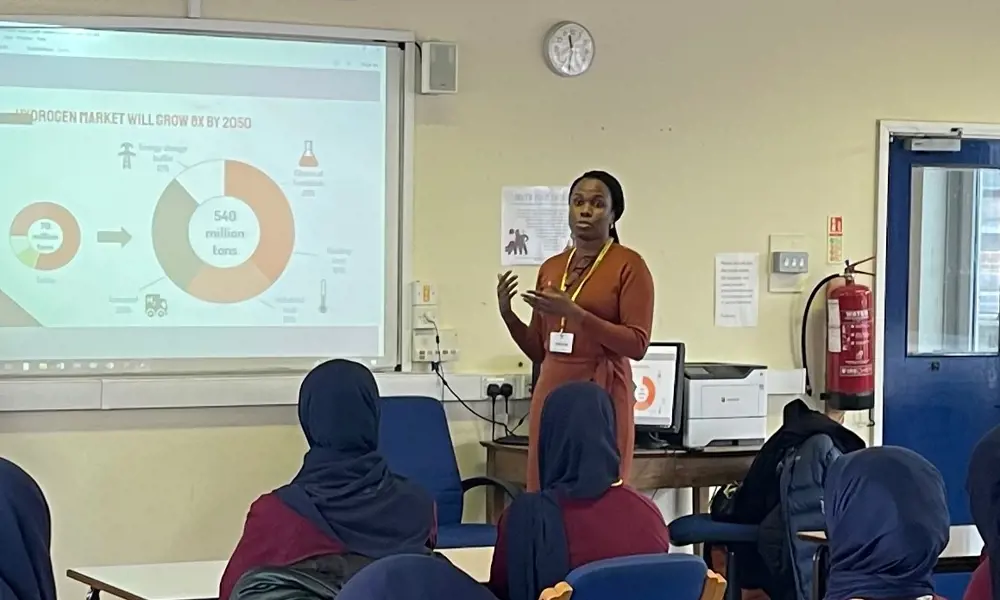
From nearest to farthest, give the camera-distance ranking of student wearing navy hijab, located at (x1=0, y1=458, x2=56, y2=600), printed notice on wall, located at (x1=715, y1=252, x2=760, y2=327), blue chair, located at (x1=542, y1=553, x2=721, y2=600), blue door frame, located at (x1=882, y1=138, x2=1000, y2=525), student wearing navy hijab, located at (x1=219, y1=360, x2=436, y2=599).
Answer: student wearing navy hijab, located at (x1=0, y1=458, x2=56, y2=600) < blue chair, located at (x1=542, y1=553, x2=721, y2=600) < student wearing navy hijab, located at (x1=219, y1=360, x2=436, y2=599) < printed notice on wall, located at (x1=715, y1=252, x2=760, y2=327) < blue door frame, located at (x1=882, y1=138, x2=1000, y2=525)

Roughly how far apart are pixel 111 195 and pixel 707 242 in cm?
251

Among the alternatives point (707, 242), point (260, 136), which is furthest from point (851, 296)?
point (260, 136)

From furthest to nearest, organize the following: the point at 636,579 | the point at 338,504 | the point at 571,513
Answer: the point at 571,513 → the point at 338,504 → the point at 636,579

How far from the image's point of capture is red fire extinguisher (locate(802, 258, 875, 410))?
5.83 metres

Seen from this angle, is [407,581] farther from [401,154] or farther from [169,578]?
[401,154]

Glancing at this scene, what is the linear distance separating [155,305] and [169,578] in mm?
2007

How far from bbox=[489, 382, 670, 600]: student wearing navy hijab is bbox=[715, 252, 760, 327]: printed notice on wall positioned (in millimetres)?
2838

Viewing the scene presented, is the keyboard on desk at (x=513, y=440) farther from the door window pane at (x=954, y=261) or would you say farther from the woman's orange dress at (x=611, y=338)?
the door window pane at (x=954, y=261)

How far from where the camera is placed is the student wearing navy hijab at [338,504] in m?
2.74

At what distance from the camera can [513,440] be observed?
5332 millimetres

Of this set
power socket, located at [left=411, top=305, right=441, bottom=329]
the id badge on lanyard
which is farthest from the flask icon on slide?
the id badge on lanyard

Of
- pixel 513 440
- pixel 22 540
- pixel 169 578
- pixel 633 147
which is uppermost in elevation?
pixel 633 147

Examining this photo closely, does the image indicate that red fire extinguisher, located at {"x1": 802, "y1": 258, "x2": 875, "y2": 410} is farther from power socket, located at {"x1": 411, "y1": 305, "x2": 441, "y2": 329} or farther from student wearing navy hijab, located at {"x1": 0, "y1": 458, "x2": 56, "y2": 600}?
student wearing navy hijab, located at {"x1": 0, "y1": 458, "x2": 56, "y2": 600}

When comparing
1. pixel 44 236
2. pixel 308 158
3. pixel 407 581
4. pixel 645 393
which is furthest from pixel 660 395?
pixel 407 581
